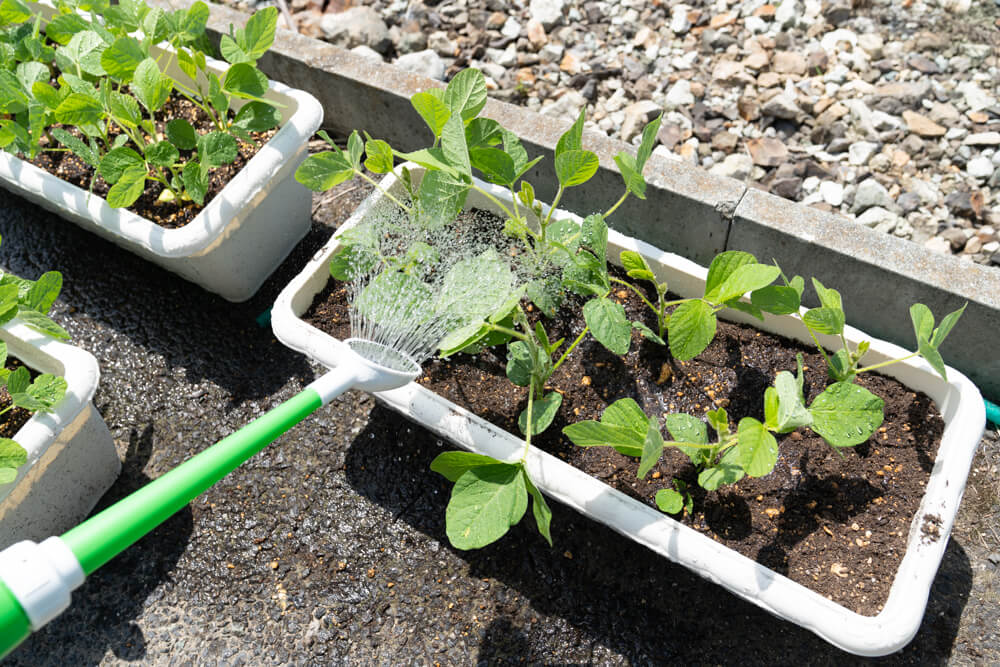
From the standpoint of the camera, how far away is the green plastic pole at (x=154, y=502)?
0.73 meters

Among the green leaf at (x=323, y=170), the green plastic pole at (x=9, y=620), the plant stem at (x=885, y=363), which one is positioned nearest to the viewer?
the green plastic pole at (x=9, y=620)

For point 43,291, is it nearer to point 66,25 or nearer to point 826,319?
point 66,25

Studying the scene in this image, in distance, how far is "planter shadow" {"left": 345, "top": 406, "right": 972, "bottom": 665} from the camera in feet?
4.12

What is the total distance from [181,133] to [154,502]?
87cm

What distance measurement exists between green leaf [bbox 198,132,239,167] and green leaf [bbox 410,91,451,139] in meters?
0.38

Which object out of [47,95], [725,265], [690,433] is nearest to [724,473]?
[690,433]

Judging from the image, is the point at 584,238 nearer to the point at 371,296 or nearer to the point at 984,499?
the point at 371,296

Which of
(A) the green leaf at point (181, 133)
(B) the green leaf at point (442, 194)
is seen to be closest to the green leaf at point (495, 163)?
(B) the green leaf at point (442, 194)

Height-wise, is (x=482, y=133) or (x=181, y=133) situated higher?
(x=482, y=133)

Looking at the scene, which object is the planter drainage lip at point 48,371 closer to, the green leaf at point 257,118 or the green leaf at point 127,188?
the green leaf at point 127,188

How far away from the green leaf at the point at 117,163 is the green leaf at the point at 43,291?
22 cm

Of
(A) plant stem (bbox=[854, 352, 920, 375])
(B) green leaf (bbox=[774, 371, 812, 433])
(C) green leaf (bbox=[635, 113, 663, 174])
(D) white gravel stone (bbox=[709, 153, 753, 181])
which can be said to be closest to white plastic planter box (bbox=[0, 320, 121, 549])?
(C) green leaf (bbox=[635, 113, 663, 174])

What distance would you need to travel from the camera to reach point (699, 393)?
1277 millimetres

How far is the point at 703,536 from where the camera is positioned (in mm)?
1081
